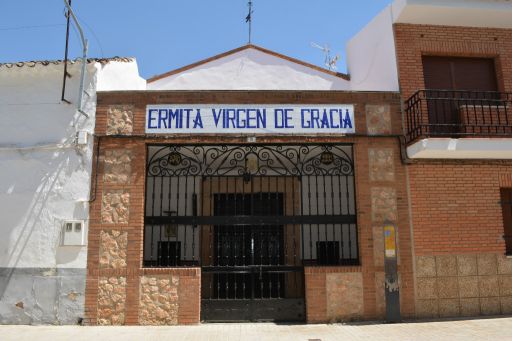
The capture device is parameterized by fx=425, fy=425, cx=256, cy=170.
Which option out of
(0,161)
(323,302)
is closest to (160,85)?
(0,161)

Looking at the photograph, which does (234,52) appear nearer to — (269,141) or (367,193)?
(269,141)

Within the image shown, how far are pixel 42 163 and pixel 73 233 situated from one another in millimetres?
1298

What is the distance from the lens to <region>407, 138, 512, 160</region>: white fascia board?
6.81 metres

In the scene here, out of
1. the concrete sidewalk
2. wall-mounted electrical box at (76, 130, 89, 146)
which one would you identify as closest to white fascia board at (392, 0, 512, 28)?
the concrete sidewalk

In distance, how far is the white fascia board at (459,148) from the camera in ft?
22.3

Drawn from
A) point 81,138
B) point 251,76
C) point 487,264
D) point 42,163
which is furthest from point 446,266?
point 42,163

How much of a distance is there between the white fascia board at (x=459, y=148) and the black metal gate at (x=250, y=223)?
1.15 meters

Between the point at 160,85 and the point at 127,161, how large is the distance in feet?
12.2

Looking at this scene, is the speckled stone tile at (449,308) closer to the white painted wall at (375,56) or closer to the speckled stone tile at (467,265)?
the speckled stone tile at (467,265)

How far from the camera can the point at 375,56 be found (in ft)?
27.9

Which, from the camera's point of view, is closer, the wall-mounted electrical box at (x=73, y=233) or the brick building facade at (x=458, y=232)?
the wall-mounted electrical box at (x=73, y=233)

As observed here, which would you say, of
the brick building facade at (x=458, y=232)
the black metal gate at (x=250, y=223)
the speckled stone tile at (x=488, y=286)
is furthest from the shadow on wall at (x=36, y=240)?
the speckled stone tile at (x=488, y=286)

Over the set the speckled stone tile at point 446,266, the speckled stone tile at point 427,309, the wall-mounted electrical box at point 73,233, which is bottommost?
the speckled stone tile at point 427,309

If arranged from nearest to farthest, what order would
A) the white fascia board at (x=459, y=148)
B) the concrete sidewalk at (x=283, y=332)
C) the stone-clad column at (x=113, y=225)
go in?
the concrete sidewalk at (x=283, y=332) → the stone-clad column at (x=113, y=225) → the white fascia board at (x=459, y=148)
